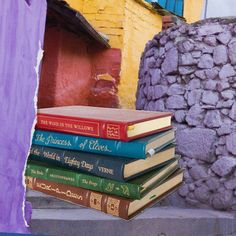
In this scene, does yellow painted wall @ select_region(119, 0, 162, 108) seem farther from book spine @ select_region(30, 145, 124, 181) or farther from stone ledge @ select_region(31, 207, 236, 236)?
book spine @ select_region(30, 145, 124, 181)

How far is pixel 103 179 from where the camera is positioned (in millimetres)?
852

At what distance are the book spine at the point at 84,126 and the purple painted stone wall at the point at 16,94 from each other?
→ 41mm

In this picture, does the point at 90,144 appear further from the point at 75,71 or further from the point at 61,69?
the point at 75,71


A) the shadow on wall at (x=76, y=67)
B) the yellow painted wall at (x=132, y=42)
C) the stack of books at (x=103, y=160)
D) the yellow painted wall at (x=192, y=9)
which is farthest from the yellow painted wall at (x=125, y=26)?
the stack of books at (x=103, y=160)

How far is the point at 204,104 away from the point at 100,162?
7.27 feet

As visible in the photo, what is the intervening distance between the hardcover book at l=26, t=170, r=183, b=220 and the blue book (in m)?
0.09

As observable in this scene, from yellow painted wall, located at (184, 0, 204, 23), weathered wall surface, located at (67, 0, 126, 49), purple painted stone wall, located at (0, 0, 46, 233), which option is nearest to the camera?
purple painted stone wall, located at (0, 0, 46, 233)

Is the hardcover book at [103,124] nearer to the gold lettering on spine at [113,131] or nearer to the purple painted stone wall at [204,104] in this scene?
the gold lettering on spine at [113,131]

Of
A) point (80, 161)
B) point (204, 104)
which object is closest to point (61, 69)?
point (204, 104)

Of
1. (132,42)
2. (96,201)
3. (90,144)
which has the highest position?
(132,42)

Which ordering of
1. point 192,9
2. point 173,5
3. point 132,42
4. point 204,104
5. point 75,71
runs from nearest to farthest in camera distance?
1. point 204,104
2. point 75,71
3. point 132,42
4. point 173,5
5. point 192,9

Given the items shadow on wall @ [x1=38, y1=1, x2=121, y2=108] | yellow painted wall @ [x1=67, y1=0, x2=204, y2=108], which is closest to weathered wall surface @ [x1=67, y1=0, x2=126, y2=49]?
yellow painted wall @ [x1=67, y1=0, x2=204, y2=108]

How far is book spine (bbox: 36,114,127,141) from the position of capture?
82 cm

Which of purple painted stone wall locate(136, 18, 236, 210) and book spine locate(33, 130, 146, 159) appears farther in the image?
purple painted stone wall locate(136, 18, 236, 210)
